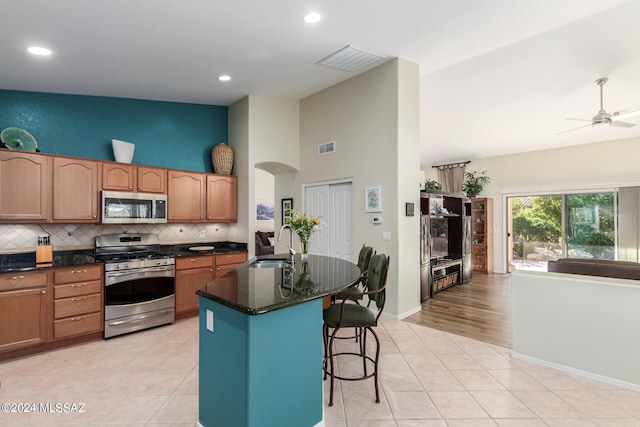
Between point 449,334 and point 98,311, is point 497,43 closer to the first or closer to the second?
point 449,334

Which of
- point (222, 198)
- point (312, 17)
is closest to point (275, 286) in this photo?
point (312, 17)

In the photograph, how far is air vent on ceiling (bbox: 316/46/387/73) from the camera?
3.66 m

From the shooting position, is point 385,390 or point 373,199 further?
point 373,199

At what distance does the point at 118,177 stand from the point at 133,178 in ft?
0.54

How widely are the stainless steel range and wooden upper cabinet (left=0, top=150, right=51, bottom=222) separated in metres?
0.74

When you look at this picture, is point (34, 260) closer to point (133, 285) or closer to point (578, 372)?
point (133, 285)

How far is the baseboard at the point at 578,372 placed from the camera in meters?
2.42

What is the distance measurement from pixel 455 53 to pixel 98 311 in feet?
16.3

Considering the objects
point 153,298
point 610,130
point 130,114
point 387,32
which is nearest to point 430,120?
point 387,32

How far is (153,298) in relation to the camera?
3797 millimetres

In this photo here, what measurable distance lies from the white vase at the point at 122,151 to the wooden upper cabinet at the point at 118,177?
0.49 ft

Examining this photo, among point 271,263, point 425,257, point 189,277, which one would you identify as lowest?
point 189,277

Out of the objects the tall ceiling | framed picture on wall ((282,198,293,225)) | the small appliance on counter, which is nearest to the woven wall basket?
the tall ceiling

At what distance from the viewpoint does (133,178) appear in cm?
403
